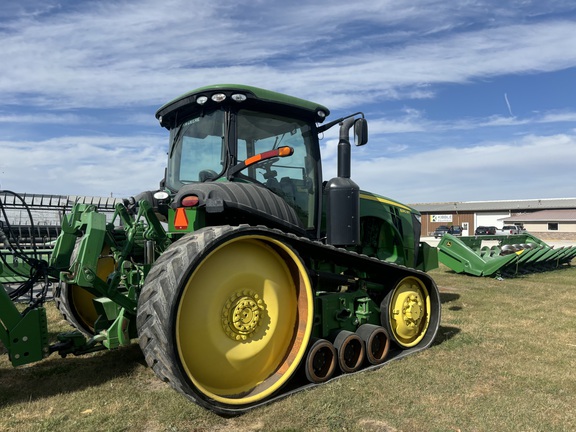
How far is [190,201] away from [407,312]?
9.51ft

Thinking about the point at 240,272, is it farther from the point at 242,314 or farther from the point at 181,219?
the point at 181,219

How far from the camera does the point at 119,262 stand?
4.35 m

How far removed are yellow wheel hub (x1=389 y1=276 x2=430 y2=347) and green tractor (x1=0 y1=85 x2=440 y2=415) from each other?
0.7 inches

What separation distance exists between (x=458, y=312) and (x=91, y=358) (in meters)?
5.60

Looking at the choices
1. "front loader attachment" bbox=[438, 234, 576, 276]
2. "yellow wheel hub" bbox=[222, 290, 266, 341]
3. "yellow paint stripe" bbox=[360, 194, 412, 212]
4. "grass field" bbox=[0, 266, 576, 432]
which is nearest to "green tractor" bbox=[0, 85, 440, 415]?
"yellow wheel hub" bbox=[222, 290, 266, 341]

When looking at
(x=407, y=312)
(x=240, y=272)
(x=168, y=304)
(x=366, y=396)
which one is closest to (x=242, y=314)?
(x=240, y=272)

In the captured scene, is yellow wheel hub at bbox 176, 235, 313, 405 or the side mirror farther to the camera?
the side mirror

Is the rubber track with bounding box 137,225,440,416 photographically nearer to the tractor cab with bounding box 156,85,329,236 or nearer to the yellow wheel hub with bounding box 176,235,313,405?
the yellow wheel hub with bounding box 176,235,313,405

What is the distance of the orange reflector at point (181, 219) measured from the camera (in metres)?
3.96

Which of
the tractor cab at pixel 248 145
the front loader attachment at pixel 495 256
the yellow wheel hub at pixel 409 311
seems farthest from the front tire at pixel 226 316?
the front loader attachment at pixel 495 256

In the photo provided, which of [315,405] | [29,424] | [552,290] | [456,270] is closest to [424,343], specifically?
[315,405]

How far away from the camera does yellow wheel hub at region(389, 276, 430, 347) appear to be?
545cm

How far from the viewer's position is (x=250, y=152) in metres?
4.92

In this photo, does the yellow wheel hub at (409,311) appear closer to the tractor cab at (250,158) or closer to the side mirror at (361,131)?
the tractor cab at (250,158)
